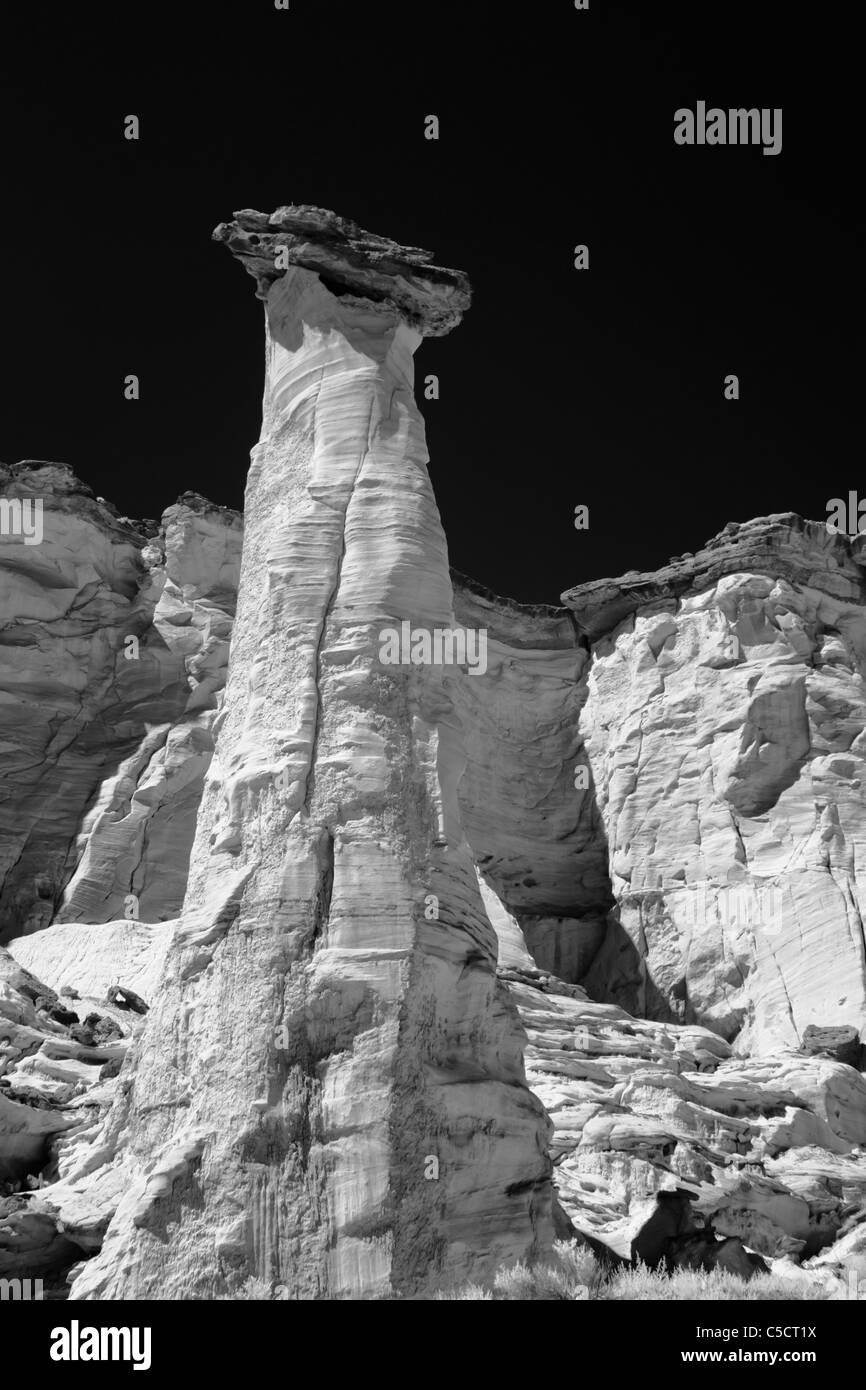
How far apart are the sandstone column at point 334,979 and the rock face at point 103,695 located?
43.6 ft

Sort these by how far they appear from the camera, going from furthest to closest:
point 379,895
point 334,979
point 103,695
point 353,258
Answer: point 103,695 < point 353,258 < point 379,895 < point 334,979

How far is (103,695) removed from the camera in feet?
108

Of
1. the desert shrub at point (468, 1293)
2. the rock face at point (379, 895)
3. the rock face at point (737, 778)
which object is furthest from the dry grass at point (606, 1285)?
the rock face at point (737, 778)

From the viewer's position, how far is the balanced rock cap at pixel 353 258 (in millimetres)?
18359

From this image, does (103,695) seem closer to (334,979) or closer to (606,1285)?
(334,979)

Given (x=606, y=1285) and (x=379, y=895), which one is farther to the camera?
(x=379, y=895)

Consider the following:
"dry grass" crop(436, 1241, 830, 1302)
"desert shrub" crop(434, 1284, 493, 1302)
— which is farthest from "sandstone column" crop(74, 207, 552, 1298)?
"dry grass" crop(436, 1241, 830, 1302)

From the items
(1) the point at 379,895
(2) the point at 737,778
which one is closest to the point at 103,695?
(2) the point at 737,778

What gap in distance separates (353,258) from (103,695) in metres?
16.2

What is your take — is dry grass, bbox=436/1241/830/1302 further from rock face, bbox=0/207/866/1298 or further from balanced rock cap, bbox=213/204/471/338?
balanced rock cap, bbox=213/204/471/338

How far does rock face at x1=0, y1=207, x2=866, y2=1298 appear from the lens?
42.9 feet

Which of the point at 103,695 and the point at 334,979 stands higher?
the point at 103,695

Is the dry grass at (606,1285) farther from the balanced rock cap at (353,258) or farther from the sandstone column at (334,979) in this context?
the balanced rock cap at (353,258)

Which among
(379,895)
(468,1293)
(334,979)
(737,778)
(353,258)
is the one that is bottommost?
(468,1293)
